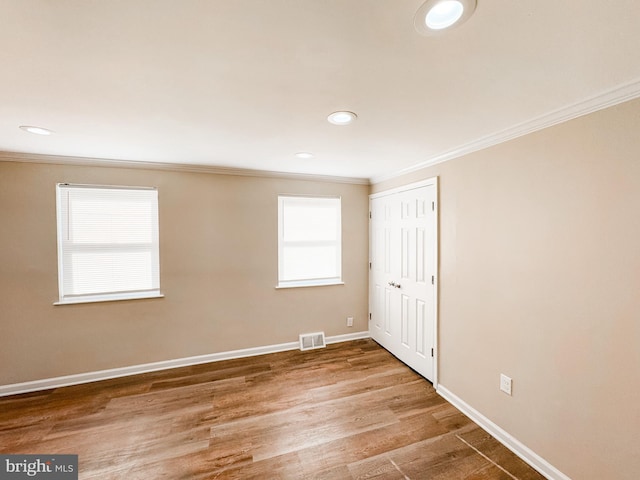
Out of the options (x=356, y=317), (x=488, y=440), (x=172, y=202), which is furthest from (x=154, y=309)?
(x=488, y=440)

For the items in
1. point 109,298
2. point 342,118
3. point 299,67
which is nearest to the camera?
point 299,67

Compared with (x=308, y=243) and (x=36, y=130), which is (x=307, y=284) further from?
(x=36, y=130)

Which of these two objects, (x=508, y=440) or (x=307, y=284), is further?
(x=307, y=284)

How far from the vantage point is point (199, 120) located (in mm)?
1731

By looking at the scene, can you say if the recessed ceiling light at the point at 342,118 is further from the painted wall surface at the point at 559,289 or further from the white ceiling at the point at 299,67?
the painted wall surface at the point at 559,289

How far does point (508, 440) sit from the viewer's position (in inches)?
73.0

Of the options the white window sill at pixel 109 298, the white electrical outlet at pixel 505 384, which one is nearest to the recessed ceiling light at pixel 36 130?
the white window sill at pixel 109 298

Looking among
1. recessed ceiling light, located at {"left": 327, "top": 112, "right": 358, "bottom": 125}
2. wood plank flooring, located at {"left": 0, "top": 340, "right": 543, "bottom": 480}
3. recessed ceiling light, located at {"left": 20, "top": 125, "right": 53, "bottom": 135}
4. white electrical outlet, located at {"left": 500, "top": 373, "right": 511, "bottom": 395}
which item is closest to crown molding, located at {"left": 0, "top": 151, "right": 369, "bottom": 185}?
recessed ceiling light, located at {"left": 20, "top": 125, "right": 53, "bottom": 135}

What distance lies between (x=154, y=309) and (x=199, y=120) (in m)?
2.20

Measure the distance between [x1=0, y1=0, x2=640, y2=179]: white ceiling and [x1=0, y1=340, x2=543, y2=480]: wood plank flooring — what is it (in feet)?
7.53

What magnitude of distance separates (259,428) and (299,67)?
246cm

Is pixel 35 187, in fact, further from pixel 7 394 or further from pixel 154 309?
pixel 7 394

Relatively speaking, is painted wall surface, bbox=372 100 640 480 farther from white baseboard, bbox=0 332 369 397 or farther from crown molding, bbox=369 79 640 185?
white baseboard, bbox=0 332 369 397

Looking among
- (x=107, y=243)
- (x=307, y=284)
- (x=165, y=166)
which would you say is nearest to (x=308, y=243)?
(x=307, y=284)
